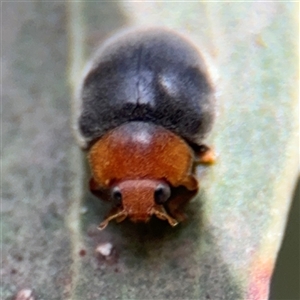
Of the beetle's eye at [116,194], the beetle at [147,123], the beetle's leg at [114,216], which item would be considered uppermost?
the beetle at [147,123]

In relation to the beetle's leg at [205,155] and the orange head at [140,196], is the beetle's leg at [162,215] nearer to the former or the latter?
the orange head at [140,196]

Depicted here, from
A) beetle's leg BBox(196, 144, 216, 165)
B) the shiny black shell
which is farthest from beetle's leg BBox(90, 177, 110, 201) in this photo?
beetle's leg BBox(196, 144, 216, 165)

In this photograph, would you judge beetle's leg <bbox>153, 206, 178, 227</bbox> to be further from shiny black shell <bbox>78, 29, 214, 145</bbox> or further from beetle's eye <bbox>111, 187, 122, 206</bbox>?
shiny black shell <bbox>78, 29, 214, 145</bbox>

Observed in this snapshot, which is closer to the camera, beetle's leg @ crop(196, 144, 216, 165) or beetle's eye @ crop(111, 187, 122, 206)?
beetle's eye @ crop(111, 187, 122, 206)

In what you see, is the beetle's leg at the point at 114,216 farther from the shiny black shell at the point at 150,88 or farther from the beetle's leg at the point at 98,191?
the shiny black shell at the point at 150,88

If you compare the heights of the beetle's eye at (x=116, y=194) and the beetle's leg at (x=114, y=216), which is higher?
the beetle's eye at (x=116, y=194)

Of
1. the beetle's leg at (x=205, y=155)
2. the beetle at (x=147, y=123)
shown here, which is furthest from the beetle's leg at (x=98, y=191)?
the beetle's leg at (x=205, y=155)

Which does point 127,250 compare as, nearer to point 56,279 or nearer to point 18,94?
point 56,279

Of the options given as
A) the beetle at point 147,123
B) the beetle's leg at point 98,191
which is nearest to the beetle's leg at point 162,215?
the beetle at point 147,123

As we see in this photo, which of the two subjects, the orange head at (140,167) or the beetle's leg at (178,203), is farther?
the beetle's leg at (178,203)
